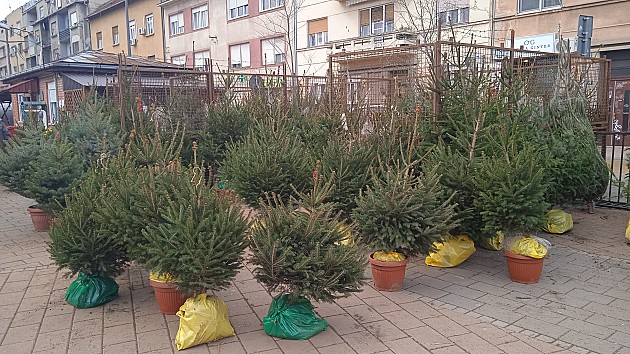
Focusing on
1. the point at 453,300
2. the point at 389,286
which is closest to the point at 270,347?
the point at 389,286

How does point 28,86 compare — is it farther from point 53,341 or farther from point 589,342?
point 589,342

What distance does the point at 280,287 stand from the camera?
3.78 metres

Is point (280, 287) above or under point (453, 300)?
above

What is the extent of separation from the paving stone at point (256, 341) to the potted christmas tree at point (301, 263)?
0.07m

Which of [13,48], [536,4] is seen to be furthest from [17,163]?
[13,48]

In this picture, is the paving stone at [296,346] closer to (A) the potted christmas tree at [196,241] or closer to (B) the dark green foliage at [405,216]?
(A) the potted christmas tree at [196,241]

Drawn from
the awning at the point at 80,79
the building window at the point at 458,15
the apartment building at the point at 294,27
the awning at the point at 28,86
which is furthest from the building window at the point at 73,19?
the building window at the point at 458,15

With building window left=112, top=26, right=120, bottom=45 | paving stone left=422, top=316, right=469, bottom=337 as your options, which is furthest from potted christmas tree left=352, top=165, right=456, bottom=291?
building window left=112, top=26, right=120, bottom=45

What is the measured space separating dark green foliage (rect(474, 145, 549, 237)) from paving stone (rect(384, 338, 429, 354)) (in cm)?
173

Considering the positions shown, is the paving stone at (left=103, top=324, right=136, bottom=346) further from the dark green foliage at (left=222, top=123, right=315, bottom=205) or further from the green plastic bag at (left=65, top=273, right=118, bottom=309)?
the dark green foliage at (left=222, top=123, right=315, bottom=205)

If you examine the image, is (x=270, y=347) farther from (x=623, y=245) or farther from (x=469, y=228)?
(x=623, y=245)

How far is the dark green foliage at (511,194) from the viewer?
15.7 ft

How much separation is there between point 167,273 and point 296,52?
24017 millimetres

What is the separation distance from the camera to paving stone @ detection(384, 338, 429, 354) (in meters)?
3.65
